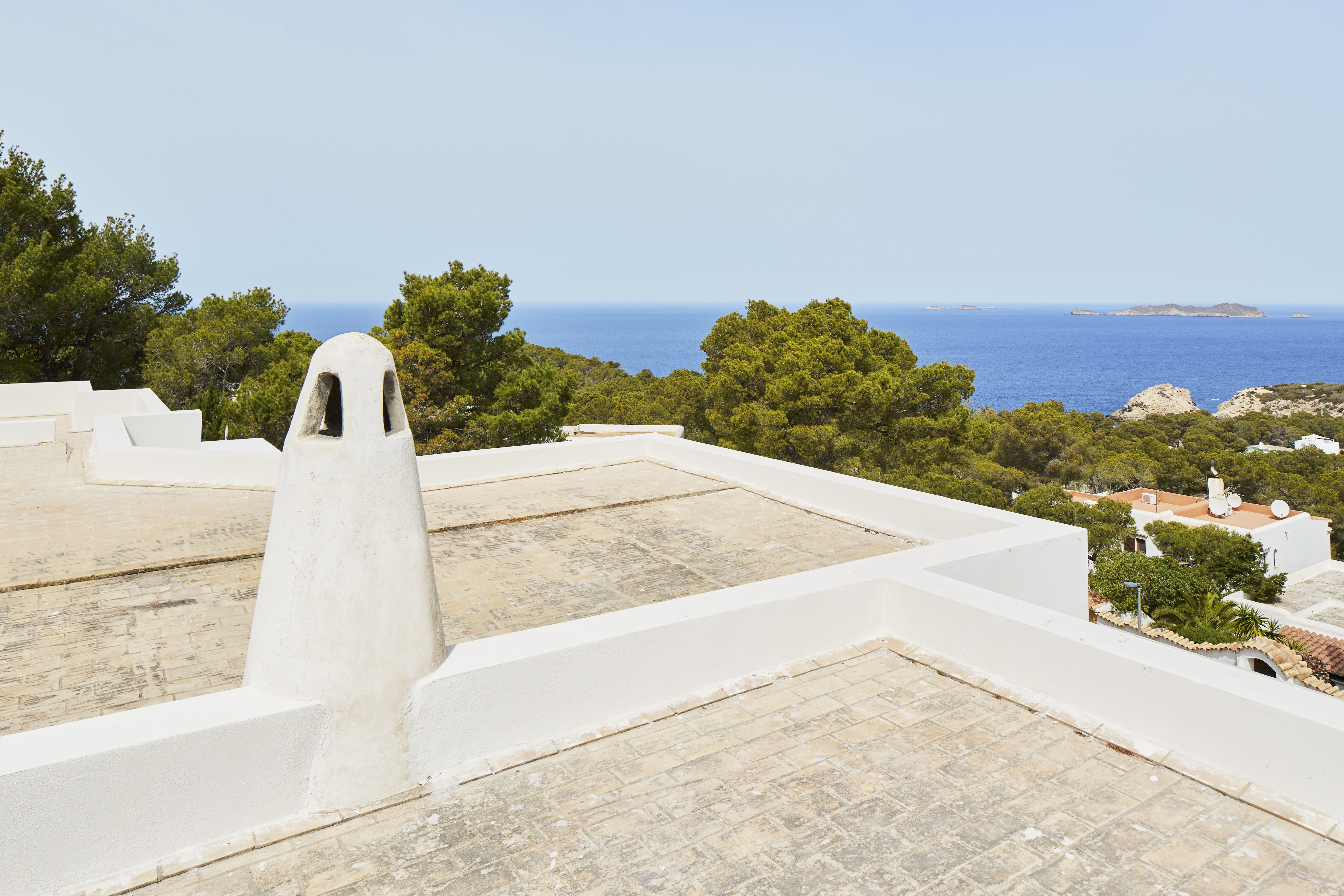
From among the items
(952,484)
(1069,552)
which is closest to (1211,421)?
(952,484)

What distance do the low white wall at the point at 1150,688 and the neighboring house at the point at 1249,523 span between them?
26.0 metres

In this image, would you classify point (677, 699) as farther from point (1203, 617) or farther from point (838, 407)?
point (1203, 617)

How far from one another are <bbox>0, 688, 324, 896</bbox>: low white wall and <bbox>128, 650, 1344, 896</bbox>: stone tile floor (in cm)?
16

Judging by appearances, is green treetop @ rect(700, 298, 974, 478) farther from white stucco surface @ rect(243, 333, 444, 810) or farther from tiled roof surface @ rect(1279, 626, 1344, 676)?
white stucco surface @ rect(243, 333, 444, 810)

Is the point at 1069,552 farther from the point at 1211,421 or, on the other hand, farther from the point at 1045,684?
the point at 1211,421

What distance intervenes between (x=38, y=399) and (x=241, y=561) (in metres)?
13.4

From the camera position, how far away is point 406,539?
3.04 metres

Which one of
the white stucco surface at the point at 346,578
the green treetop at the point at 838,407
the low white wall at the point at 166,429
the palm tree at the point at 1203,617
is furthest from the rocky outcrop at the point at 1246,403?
the white stucco surface at the point at 346,578

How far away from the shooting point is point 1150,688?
3.42 m

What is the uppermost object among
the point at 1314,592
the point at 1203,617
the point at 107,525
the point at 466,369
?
the point at 466,369

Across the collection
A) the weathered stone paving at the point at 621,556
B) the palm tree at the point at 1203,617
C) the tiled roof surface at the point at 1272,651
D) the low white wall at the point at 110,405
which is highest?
the low white wall at the point at 110,405

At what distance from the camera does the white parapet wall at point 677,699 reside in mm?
2600

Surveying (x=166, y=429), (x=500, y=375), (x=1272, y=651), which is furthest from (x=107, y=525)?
(x=1272, y=651)

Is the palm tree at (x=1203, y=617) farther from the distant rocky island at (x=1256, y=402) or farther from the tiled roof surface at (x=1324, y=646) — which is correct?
the distant rocky island at (x=1256, y=402)
